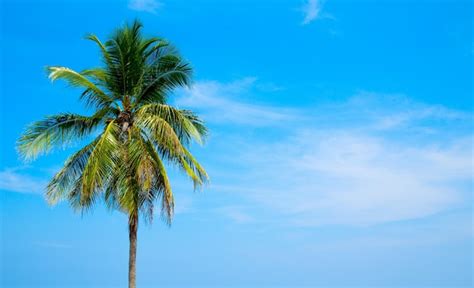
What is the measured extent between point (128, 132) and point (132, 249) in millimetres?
4221

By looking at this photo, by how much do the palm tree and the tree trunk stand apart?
0.03 metres

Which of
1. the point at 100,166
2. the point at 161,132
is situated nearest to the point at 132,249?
the point at 100,166

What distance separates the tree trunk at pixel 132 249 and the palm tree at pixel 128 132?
3 centimetres

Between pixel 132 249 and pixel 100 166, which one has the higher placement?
pixel 100 166

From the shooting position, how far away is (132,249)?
2047 cm

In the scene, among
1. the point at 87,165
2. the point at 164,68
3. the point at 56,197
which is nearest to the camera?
the point at 87,165

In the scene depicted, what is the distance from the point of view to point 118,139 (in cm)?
2117

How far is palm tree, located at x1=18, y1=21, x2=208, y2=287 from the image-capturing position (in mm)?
20359

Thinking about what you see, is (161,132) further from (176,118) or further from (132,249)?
(132,249)

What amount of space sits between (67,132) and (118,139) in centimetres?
222

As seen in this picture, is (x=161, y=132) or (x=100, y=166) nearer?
(x=100, y=166)

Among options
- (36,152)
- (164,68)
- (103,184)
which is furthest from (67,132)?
(164,68)

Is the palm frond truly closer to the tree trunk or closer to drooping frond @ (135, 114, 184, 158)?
drooping frond @ (135, 114, 184, 158)

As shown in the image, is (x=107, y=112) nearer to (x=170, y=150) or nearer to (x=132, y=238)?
(x=170, y=150)
